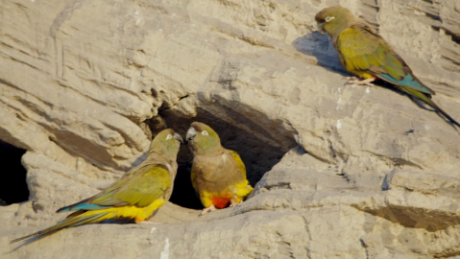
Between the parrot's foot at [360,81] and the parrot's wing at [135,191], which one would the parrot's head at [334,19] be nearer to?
the parrot's foot at [360,81]

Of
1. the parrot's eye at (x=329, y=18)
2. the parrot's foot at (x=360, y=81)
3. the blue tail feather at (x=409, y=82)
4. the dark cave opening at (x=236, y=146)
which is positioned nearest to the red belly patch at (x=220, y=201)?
the dark cave opening at (x=236, y=146)

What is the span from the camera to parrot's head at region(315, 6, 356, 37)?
21.4 feet

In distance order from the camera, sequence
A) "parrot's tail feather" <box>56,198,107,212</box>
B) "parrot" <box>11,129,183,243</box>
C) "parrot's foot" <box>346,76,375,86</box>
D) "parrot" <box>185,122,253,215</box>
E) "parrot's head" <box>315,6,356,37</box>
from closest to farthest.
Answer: "parrot's tail feather" <box>56,198,107,212</box> → "parrot" <box>11,129,183,243</box> → "parrot's foot" <box>346,76,375,86</box> → "parrot" <box>185,122,253,215</box> → "parrot's head" <box>315,6,356,37</box>

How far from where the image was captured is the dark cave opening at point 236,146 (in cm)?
673

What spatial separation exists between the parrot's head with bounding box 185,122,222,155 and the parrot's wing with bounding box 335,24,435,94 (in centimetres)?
176

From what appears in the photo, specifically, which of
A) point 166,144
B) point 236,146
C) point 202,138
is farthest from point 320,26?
point 166,144

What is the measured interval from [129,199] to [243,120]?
67.4 inches

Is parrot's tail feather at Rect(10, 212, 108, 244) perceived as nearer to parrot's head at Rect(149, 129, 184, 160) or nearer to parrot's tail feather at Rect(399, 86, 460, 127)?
parrot's head at Rect(149, 129, 184, 160)

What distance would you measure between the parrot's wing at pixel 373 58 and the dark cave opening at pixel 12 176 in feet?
14.8

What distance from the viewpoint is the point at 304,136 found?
5.94 meters

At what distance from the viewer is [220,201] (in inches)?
251

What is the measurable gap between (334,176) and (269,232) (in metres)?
1.06

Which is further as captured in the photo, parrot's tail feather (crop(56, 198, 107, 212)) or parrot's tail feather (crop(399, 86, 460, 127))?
parrot's tail feather (crop(399, 86, 460, 127))

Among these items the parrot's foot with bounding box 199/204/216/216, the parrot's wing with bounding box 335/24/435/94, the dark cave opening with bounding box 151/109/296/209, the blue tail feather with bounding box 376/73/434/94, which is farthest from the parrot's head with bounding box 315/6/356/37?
the parrot's foot with bounding box 199/204/216/216
